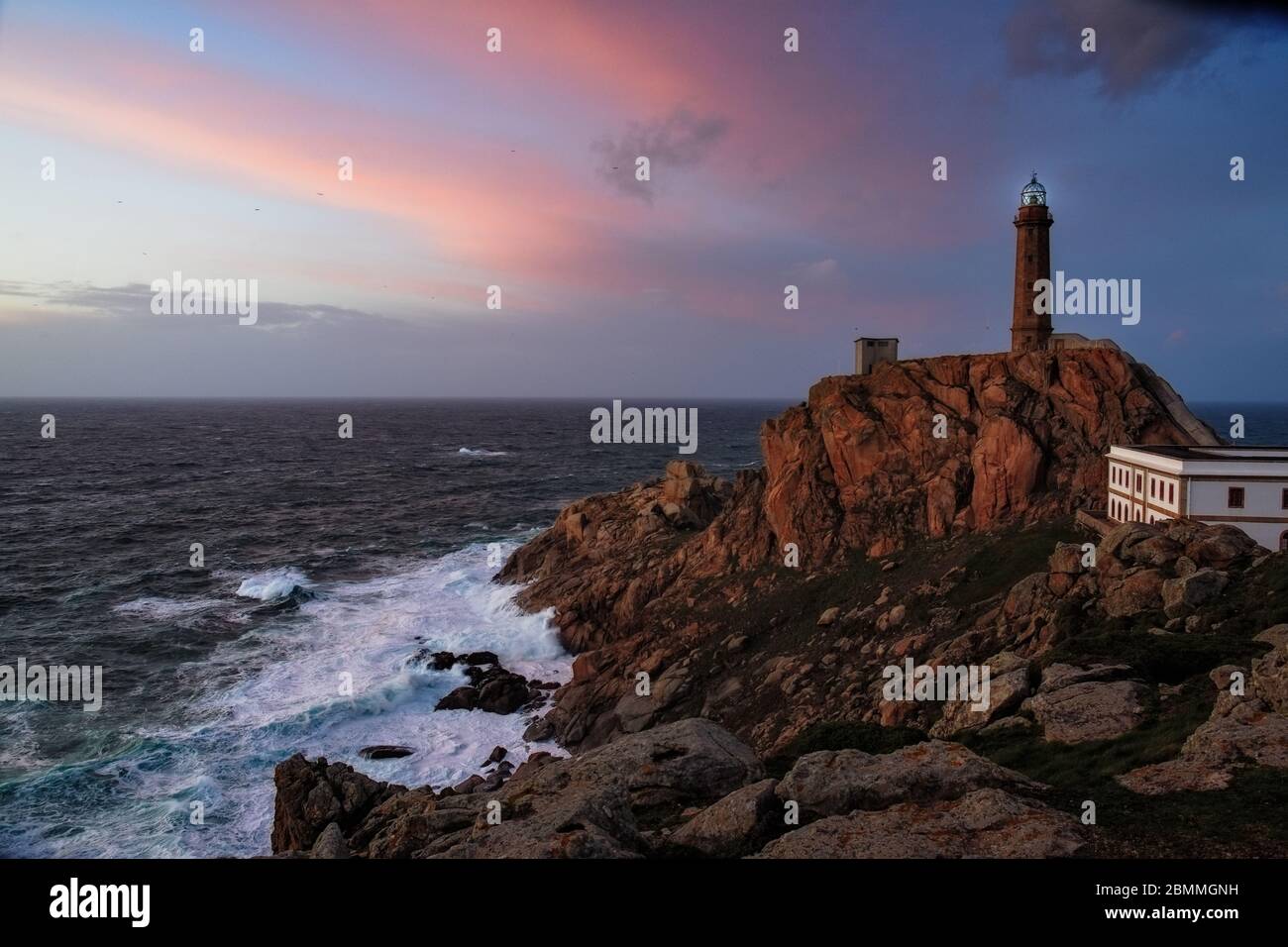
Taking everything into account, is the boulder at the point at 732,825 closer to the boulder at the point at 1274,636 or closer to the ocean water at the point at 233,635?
the boulder at the point at 1274,636

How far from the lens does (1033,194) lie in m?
51.9

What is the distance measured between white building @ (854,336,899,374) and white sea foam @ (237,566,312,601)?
141ft

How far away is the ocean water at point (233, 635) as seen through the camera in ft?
100

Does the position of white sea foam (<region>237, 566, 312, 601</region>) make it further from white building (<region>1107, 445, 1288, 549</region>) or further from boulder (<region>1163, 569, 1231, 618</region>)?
white building (<region>1107, 445, 1288, 549</region>)

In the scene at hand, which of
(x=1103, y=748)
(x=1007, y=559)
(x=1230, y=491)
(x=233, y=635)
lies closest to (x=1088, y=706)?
(x=1103, y=748)

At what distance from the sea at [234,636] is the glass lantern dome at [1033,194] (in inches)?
1681

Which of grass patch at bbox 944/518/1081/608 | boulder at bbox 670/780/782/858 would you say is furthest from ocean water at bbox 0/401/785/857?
grass patch at bbox 944/518/1081/608

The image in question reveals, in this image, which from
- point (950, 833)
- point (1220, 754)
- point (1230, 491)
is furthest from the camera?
point (1230, 491)

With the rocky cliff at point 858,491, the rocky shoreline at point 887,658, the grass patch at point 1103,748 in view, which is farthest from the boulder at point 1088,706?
the rocky cliff at point 858,491

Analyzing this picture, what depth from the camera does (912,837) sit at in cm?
1048

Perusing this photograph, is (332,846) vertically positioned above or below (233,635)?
above

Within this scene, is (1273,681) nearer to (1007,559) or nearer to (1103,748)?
(1103,748)

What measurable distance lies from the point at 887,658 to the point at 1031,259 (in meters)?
33.1
